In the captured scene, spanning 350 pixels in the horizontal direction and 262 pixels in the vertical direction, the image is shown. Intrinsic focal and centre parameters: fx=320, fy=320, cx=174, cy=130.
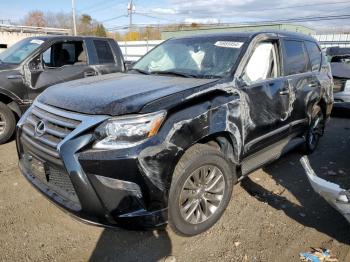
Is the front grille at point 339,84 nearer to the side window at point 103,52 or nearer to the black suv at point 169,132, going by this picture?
the black suv at point 169,132

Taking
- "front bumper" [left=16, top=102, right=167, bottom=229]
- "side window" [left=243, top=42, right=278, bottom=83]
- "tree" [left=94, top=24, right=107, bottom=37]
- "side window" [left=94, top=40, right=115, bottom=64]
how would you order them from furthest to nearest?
"tree" [left=94, top=24, right=107, bottom=37]
"side window" [left=94, top=40, right=115, bottom=64]
"side window" [left=243, top=42, right=278, bottom=83]
"front bumper" [left=16, top=102, right=167, bottom=229]

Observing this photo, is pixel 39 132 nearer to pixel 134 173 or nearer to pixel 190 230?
pixel 134 173

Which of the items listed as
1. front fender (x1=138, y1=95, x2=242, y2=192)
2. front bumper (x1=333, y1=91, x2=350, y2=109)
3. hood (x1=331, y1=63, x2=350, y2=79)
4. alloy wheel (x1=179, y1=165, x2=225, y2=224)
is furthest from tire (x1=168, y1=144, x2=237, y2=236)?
hood (x1=331, y1=63, x2=350, y2=79)

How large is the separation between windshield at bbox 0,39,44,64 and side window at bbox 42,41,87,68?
0.83 feet

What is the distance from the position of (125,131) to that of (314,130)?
383 cm

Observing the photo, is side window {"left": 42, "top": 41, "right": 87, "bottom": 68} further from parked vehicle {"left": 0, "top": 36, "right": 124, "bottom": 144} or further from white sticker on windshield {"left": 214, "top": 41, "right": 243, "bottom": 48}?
white sticker on windshield {"left": 214, "top": 41, "right": 243, "bottom": 48}

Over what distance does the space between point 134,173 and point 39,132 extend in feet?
3.48

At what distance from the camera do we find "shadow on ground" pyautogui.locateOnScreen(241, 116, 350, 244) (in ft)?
10.8

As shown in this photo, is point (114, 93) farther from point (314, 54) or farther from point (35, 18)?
point (35, 18)

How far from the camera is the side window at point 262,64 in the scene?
11.6 ft

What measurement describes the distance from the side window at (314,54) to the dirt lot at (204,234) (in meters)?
2.00

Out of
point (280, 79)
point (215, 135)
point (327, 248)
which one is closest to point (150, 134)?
point (215, 135)

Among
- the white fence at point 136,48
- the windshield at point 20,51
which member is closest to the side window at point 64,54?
the windshield at point 20,51

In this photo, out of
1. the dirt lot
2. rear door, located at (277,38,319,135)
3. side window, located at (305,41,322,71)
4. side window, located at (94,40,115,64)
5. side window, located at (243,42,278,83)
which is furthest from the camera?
side window, located at (94,40,115,64)
